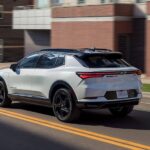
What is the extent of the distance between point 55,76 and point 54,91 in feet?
1.15

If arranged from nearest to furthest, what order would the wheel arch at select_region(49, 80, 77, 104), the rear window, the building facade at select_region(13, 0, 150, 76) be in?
the wheel arch at select_region(49, 80, 77, 104) < the rear window < the building facade at select_region(13, 0, 150, 76)

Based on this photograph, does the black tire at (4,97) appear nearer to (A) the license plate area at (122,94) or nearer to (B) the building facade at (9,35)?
(A) the license plate area at (122,94)

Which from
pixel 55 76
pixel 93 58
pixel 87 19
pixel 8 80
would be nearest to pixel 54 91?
pixel 55 76

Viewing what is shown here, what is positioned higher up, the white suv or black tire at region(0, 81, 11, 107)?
the white suv

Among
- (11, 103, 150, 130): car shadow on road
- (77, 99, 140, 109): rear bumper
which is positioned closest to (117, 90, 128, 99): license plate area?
(77, 99, 140, 109): rear bumper

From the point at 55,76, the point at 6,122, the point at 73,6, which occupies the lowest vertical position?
the point at 6,122

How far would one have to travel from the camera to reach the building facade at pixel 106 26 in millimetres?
30297

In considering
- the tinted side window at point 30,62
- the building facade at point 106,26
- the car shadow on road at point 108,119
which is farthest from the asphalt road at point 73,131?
the building facade at point 106,26

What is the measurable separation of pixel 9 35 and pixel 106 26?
23.4m

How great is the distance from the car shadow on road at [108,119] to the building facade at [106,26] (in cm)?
1661

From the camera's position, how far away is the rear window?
1123 cm

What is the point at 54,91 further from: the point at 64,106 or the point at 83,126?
the point at 83,126

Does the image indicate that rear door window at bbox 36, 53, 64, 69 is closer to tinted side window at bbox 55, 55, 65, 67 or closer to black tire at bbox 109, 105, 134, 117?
tinted side window at bbox 55, 55, 65, 67

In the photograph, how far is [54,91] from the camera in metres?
11.7
